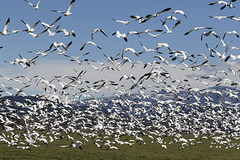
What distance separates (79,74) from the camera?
76.6 ft

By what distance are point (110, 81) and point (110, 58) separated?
157 cm

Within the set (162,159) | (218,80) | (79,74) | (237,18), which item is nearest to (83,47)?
(79,74)

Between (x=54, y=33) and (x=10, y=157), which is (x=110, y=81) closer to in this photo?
(x=54, y=33)

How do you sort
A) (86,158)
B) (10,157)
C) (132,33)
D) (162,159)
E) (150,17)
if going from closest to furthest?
(150,17)
(132,33)
(10,157)
(86,158)
(162,159)

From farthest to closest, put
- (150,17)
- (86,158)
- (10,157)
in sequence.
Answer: (86,158)
(10,157)
(150,17)

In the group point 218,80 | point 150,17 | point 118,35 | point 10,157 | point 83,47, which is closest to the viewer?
point 150,17

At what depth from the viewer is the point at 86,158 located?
41.3 meters

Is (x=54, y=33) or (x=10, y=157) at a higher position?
(x=54, y=33)

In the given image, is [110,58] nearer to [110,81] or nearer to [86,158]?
[110,81]

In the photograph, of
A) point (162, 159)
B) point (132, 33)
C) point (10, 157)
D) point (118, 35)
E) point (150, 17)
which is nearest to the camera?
point (150, 17)

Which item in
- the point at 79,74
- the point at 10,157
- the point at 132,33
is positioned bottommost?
the point at 10,157

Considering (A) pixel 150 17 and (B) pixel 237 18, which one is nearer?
(A) pixel 150 17

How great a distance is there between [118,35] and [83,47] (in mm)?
2621

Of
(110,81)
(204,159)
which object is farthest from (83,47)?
(204,159)
